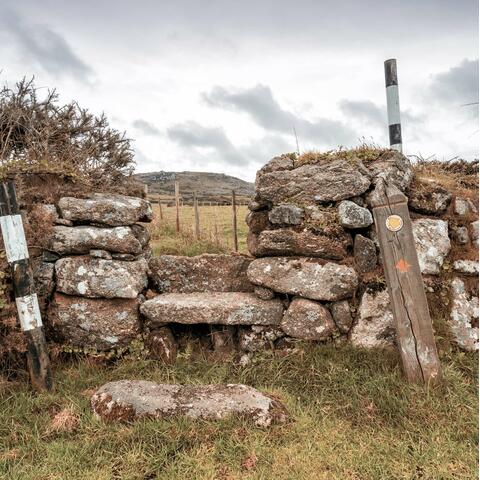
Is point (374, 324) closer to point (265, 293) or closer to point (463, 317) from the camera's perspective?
point (463, 317)

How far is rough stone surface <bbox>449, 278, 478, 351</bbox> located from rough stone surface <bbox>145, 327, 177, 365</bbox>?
335cm

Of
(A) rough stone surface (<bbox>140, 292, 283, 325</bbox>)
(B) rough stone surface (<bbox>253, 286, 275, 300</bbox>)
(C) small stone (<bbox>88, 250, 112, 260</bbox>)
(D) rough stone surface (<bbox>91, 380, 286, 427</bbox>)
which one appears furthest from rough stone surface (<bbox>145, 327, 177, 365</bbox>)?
(B) rough stone surface (<bbox>253, 286, 275, 300</bbox>)

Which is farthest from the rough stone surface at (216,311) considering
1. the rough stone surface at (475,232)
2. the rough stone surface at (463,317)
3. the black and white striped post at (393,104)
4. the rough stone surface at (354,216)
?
the black and white striped post at (393,104)

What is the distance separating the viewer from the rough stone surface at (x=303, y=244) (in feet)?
15.8

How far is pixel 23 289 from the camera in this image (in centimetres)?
441

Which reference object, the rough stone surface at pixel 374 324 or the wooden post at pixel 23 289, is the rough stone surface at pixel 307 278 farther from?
the wooden post at pixel 23 289

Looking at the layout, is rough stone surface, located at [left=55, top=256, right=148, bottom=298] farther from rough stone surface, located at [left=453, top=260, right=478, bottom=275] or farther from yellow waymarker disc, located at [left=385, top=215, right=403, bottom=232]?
rough stone surface, located at [left=453, top=260, right=478, bottom=275]

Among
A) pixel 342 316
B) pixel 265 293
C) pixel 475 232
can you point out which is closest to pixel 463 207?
pixel 475 232

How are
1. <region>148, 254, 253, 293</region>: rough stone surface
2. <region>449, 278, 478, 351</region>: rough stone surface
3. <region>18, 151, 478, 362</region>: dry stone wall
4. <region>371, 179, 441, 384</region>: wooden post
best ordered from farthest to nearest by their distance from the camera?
1. <region>148, 254, 253, 293</region>: rough stone surface
2. <region>18, 151, 478, 362</region>: dry stone wall
3. <region>449, 278, 478, 351</region>: rough stone surface
4. <region>371, 179, 441, 384</region>: wooden post

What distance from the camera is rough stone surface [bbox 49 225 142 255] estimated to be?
4.99 m

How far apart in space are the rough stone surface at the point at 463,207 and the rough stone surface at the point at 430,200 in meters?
0.11

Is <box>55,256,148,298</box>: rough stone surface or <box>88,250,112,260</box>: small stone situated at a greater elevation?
<box>88,250,112,260</box>: small stone

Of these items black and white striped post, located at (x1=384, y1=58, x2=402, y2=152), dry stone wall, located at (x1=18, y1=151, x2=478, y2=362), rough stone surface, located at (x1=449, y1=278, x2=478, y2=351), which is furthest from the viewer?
black and white striped post, located at (x1=384, y1=58, x2=402, y2=152)

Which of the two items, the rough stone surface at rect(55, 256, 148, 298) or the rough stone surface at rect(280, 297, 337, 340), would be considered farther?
the rough stone surface at rect(55, 256, 148, 298)
